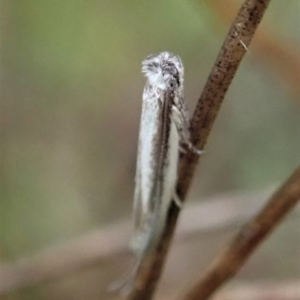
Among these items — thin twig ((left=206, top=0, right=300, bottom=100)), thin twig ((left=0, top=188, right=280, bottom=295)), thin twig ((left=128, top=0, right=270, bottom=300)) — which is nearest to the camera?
thin twig ((left=128, top=0, right=270, bottom=300))

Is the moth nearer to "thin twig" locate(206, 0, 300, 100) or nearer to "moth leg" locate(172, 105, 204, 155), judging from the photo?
"moth leg" locate(172, 105, 204, 155)

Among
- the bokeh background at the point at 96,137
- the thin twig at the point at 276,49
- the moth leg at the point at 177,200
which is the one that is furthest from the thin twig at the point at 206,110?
the bokeh background at the point at 96,137

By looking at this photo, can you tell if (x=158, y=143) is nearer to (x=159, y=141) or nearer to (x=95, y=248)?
(x=159, y=141)

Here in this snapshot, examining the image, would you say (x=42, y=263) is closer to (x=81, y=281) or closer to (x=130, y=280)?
(x=81, y=281)

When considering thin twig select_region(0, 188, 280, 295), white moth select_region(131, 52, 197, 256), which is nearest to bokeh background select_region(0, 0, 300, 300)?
thin twig select_region(0, 188, 280, 295)

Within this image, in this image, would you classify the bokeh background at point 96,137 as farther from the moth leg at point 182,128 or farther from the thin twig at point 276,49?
the moth leg at point 182,128

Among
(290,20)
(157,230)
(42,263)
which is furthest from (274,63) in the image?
(42,263)
